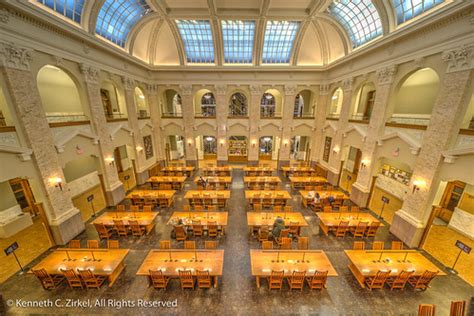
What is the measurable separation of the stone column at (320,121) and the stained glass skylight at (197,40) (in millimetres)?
11369

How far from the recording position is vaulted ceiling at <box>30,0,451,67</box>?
985 centimetres

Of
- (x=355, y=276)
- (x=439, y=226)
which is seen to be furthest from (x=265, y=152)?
(x=355, y=276)

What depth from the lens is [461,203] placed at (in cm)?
1018

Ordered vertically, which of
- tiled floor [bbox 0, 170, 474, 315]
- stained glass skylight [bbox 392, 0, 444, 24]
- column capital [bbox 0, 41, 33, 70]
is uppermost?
stained glass skylight [bbox 392, 0, 444, 24]

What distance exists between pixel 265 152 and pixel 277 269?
64.3ft

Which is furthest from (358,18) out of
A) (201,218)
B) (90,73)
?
(90,73)

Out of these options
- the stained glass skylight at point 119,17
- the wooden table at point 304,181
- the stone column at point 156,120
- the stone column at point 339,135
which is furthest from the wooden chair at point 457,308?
the stone column at point 156,120

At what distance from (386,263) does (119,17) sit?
19814 millimetres

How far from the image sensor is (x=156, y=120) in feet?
62.1

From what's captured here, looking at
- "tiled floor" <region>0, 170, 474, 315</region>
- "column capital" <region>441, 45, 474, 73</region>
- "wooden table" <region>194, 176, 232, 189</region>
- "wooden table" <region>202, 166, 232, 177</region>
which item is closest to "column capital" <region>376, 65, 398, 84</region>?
"column capital" <region>441, 45, 474, 73</region>

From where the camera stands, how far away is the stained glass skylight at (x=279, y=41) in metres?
15.3

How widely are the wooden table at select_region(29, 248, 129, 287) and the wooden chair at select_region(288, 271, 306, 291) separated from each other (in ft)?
20.9

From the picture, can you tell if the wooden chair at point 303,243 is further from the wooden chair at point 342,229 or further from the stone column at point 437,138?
the stone column at point 437,138

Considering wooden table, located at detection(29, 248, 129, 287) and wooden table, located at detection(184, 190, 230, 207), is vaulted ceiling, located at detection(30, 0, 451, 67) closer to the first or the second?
wooden table, located at detection(29, 248, 129, 287)
